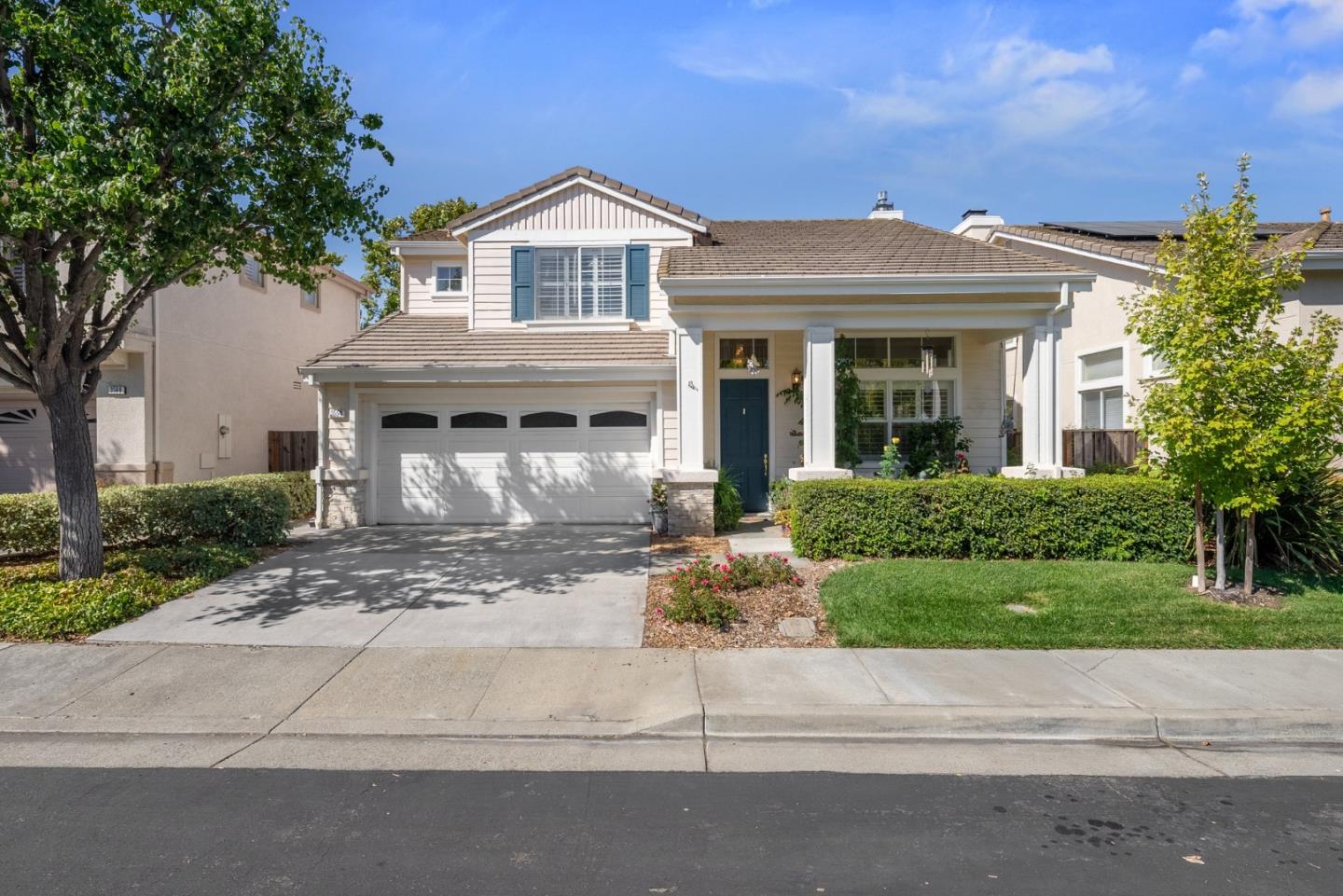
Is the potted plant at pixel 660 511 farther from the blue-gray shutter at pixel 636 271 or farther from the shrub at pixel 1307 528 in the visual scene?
the shrub at pixel 1307 528

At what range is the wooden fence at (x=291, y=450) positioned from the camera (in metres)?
18.1

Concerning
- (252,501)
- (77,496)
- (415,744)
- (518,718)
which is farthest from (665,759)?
(252,501)

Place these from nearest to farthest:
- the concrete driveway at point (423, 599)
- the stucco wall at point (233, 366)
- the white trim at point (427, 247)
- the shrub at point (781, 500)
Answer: the concrete driveway at point (423, 599) → the shrub at point (781, 500) → the white trim at point (427, 247) → the stucco wall at point (233, 366)

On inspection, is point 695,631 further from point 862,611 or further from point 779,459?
point 779,459

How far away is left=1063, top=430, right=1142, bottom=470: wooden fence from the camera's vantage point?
1299 cm

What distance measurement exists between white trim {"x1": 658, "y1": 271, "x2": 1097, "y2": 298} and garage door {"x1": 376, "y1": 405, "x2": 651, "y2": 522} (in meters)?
2.92

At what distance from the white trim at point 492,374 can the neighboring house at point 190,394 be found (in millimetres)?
3063

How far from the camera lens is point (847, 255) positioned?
12156 mm

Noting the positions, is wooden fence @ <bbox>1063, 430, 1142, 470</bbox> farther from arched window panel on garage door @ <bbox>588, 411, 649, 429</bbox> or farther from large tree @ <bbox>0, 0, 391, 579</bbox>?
large tree @ <bbox>0, 0, 391, 579</bbox>

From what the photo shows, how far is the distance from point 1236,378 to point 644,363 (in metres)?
7.92

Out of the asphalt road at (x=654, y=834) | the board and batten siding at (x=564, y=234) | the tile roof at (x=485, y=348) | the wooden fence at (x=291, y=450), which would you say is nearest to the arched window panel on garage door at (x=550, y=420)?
the tile roof at (x=485, y=348)

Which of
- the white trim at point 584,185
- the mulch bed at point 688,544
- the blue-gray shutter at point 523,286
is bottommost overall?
the mulch bed at point 688,544

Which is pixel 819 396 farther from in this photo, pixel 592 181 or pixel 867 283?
pixel 592 181

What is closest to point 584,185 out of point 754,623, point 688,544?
point 688,544
